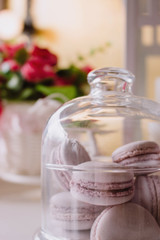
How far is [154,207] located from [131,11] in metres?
0.56

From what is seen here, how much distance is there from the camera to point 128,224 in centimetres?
35

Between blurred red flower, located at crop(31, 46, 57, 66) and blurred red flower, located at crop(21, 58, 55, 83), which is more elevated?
blurred red flower, located at crop(31, 46, 57, 66)

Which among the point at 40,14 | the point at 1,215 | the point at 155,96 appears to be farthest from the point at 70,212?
the point at 40,14

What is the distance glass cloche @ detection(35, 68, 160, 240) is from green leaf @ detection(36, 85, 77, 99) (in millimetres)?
421

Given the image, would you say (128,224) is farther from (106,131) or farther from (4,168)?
(4,168)

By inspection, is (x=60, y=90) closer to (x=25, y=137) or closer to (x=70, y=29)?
(x=25, y=137)

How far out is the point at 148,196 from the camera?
0.37 meters

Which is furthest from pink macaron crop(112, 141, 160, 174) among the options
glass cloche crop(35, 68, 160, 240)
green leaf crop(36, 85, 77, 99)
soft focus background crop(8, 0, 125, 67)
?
soft focus background crop(8, 0, 125, 67)

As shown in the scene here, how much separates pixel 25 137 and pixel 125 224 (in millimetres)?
504

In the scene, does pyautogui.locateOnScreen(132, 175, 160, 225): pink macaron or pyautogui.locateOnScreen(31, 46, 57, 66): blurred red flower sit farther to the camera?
pyautogui.locateOnScreen(31, 46, 57, 66): blurred red flower

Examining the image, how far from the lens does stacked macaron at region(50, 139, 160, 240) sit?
0.35 meters

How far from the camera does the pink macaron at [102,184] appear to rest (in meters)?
0.35

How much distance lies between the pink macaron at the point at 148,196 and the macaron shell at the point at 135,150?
0.10ft

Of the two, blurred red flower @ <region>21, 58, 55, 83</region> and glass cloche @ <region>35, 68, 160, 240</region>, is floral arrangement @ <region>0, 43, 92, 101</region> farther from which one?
glass cloche @ <region>35, 68, 160, 240</region>
